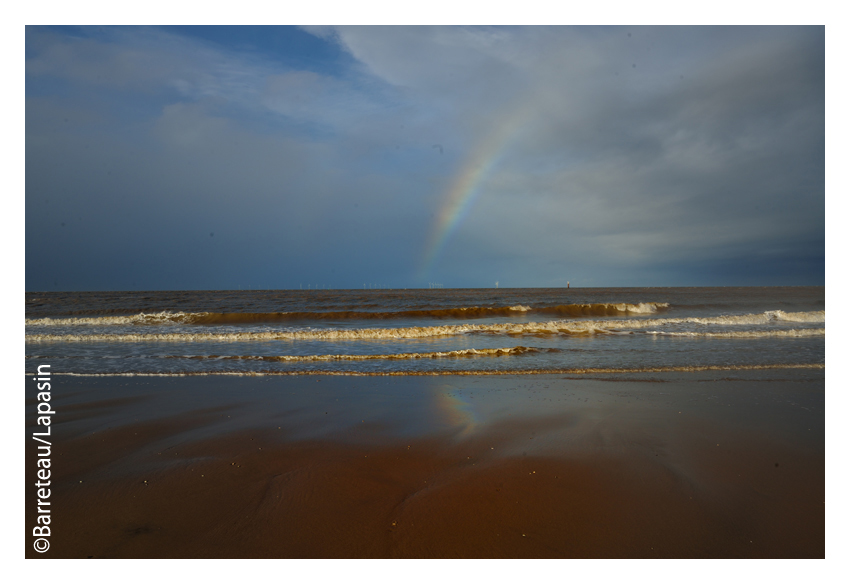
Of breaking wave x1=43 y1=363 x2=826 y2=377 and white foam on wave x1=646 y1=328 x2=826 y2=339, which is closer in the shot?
breaking wave x1=43 y1=363 x2=826 y2=377

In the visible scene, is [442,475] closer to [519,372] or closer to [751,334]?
[519,372]

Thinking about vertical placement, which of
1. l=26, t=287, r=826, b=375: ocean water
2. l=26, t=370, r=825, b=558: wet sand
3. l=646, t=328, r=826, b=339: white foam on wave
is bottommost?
l=26, t=370, r=825, b=558: wet sand

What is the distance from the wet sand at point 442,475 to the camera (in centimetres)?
332

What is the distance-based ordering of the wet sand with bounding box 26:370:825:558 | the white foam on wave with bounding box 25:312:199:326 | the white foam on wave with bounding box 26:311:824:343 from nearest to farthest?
1. the wet sand with bounding box 26:370:825:558
2. the white foam on wave with bounding box 26:311:824:343
3. the white foam on wave with bounding box 25:312:199:326

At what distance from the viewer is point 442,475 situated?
4.38 meters

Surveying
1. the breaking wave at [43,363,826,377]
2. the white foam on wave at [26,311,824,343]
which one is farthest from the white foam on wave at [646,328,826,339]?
the breaking wave at [43,363,826,377]

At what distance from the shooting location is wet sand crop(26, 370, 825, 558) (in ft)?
10.9

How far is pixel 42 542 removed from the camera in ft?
11.2

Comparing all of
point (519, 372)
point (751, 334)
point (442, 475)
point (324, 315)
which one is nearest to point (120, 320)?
point (324, 315)

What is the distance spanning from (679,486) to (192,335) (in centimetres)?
1768

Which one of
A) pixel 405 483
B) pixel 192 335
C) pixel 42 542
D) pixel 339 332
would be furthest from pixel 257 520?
pixel 192 335

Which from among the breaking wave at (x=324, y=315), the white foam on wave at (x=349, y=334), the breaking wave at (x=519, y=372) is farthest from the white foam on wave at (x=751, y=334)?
the breaking wave at (x=324, y=315)

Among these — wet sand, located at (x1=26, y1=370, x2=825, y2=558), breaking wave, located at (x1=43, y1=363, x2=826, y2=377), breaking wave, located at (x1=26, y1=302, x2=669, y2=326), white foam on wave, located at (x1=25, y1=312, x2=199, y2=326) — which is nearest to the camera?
wet sand, located at (x1=26, y1=370, x2=825, y2=558)

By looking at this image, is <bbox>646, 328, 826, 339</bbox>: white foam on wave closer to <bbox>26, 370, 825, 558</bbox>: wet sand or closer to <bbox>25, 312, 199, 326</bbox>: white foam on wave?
<bbox>26, 370, 825, 558</bbox>: wet sand
